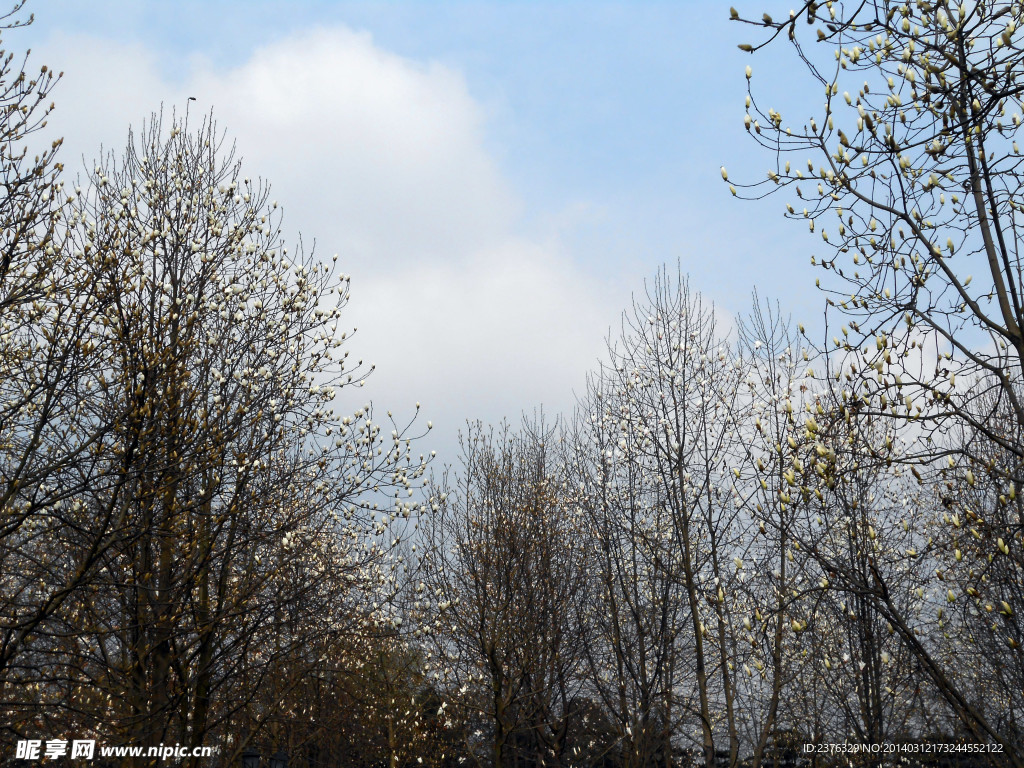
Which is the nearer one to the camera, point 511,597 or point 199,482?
point 199,482

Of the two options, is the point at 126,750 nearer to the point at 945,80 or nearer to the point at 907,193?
the point at 907,193

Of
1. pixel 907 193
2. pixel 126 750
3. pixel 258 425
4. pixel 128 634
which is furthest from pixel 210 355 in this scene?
pixel 907 193

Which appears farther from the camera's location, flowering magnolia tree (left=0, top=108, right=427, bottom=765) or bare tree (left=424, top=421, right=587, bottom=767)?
bare tree (left=424, top=421, right=587, bottom=767)

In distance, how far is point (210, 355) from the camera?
1096 centimetres

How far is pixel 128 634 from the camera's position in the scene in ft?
32.7

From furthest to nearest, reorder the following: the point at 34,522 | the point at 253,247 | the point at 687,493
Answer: the point at 687,493
the point at 253,247
the point at 34,522

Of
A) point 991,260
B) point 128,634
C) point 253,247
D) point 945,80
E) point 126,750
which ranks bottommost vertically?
point 126,750

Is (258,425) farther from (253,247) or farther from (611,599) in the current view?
(611,599)

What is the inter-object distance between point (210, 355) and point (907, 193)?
28.9 feet

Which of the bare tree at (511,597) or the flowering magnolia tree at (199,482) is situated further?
the bare tree at (511,597)

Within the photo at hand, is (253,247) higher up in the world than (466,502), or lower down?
higher up

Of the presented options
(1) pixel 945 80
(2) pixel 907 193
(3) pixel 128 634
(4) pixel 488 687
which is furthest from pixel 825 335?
(4) pixel 488 687

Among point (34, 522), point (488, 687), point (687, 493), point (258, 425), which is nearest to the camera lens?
point (34, 522)

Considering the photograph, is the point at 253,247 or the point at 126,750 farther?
the point at 253,247
